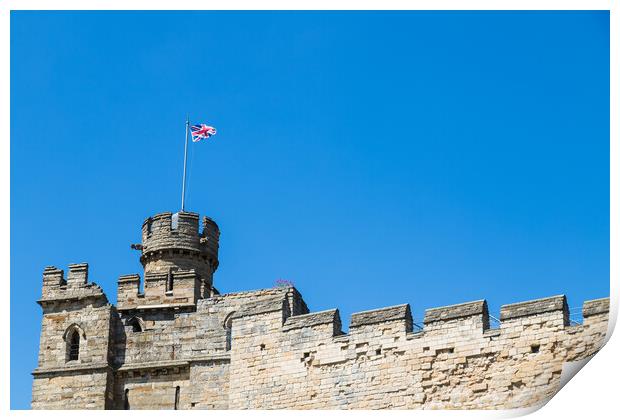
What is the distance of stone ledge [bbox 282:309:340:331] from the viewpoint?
3619 centimetres

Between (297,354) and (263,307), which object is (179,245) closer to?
(263,307)

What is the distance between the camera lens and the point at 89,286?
39.7 m

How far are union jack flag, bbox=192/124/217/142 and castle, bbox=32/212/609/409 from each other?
195 cm

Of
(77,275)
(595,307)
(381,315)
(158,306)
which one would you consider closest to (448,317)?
(381,315)

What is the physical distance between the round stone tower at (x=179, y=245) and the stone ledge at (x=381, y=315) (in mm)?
6466

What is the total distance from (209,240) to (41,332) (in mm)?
5146

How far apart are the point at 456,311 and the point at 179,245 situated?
9351mm

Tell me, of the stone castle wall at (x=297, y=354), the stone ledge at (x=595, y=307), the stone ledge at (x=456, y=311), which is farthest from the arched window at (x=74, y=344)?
the stone ledge at (x=595, y=307)

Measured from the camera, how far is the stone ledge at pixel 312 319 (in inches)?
1425

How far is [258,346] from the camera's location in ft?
121

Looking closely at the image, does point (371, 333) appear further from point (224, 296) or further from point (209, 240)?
point (209, 240)

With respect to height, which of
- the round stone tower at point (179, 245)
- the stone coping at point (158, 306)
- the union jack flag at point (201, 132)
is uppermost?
the union jack flag at point (201, 132)

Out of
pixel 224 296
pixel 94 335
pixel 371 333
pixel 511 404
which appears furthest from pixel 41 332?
pixel 511 404

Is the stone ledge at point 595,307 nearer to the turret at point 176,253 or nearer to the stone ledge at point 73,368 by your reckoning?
→ the turret at point 176,253
